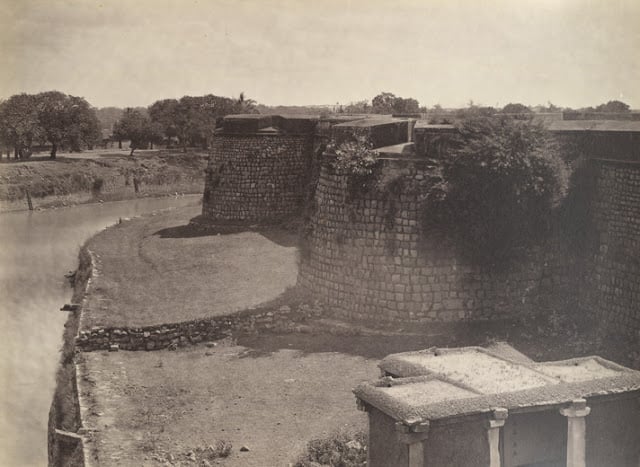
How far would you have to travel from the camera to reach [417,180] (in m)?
15.4

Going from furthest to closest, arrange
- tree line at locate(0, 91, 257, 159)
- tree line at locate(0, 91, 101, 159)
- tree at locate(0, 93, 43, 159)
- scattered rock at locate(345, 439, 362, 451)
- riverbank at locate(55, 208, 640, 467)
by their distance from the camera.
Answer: tree line at locate(0, 91, 257, 159), tree line at locate(0, 91, 101, 159), tree at locate(0, 93, 43, 159), riverbank at locate(55, 208, 640, 467), scattered rock at locate(345, 439, 362, 451)

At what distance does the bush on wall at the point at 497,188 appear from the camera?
14.9 metres

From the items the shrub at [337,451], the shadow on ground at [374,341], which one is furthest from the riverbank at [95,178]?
the shrub at [337,451]

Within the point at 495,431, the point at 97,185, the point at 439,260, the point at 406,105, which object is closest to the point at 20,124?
the point at 97,185

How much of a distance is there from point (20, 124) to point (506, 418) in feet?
164

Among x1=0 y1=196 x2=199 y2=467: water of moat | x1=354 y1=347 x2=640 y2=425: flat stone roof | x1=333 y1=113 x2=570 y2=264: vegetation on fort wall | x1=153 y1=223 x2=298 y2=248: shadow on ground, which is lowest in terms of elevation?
x1=0 y1=196 x2=199 y2=467: water of moat

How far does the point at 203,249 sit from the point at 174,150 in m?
43.1

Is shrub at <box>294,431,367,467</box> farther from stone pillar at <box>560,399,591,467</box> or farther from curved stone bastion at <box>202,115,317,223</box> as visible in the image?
curved stone bastion at <box>202,115,317,223</box>

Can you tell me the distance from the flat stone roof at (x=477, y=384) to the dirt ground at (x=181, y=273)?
8756 millimetres

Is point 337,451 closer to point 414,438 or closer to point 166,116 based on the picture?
point 414,438

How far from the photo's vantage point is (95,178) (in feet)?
163

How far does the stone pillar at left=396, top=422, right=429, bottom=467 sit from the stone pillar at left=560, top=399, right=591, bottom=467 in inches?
57.1

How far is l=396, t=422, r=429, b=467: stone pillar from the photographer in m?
6.99

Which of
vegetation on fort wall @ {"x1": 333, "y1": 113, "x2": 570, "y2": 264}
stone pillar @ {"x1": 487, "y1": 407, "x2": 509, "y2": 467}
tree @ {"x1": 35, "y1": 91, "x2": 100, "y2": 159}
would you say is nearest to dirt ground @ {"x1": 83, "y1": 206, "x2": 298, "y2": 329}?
vegetation on fort wall @ {"x1": 333, "y1": 113, "x2": 570, "y2": 264}
